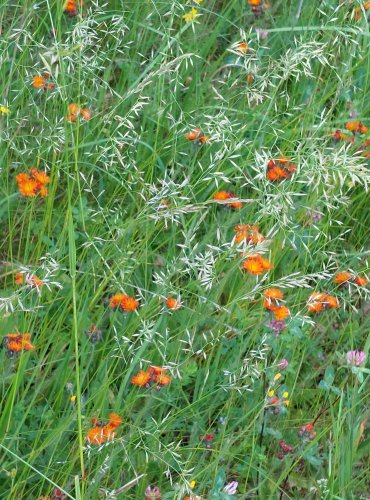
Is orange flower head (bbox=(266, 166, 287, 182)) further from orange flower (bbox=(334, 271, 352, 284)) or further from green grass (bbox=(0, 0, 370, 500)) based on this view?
orange flower (bbox=(334, 271, 352, 284))

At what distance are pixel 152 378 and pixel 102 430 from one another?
0.21m

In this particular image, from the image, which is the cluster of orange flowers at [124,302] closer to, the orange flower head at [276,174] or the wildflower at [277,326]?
the wildflower at [277,326]

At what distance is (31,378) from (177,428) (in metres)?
0.39

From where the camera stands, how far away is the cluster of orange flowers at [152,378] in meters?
2.04

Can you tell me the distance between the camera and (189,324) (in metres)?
2.25

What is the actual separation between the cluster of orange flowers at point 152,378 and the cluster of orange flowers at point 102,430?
9 centimetres

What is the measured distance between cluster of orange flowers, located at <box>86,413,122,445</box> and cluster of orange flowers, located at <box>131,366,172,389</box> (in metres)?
0.09

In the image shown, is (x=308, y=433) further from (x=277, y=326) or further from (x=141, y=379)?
(x=141, y=379)

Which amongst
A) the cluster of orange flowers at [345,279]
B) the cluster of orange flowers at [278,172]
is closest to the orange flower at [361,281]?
the cluster of orange flowers at [345,279]

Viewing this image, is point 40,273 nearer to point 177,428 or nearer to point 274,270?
point 177,428

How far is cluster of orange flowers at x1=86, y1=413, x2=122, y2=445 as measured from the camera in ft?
6.23

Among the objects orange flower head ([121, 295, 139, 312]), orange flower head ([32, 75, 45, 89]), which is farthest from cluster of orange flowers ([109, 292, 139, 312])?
orange flower head ([32, 75, 45, 89])

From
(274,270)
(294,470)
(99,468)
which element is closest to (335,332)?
(274,270)

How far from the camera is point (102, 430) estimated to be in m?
1.89
